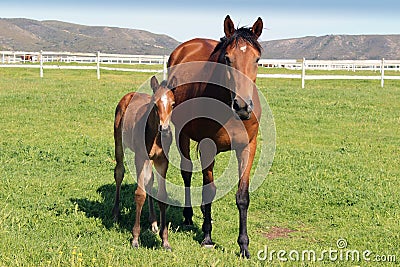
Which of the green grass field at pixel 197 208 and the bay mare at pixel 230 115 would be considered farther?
the green grass field at pixel 197 208

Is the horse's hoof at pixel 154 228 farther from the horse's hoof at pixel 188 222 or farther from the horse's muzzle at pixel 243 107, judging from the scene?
the horse's muzzle at pixel 243 107

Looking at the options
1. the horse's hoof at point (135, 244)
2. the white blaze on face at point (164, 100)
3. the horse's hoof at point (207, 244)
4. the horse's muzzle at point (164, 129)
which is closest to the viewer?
the horse's muzzle at point (164, 129)

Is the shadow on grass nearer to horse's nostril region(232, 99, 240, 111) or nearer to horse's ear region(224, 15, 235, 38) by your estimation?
horse's nostril region(232, 99, 240, 111)

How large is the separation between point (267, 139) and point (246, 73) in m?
7.77

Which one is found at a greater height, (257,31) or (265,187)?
(257,31)

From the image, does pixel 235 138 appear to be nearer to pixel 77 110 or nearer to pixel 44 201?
pixel 44 201

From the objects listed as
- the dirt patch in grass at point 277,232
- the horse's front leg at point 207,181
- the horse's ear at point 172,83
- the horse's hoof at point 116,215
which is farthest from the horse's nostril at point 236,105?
the horse's hoof at point 116,215

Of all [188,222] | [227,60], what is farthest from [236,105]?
[188,222]

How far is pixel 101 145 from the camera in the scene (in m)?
11.2

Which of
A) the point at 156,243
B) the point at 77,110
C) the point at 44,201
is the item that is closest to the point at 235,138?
the point at 156,243

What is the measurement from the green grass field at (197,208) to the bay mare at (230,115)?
571mm

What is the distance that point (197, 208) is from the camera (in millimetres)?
8055

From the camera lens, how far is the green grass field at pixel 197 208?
5.50 meters

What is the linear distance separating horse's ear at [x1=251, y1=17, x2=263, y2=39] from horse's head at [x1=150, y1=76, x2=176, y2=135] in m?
1.06
